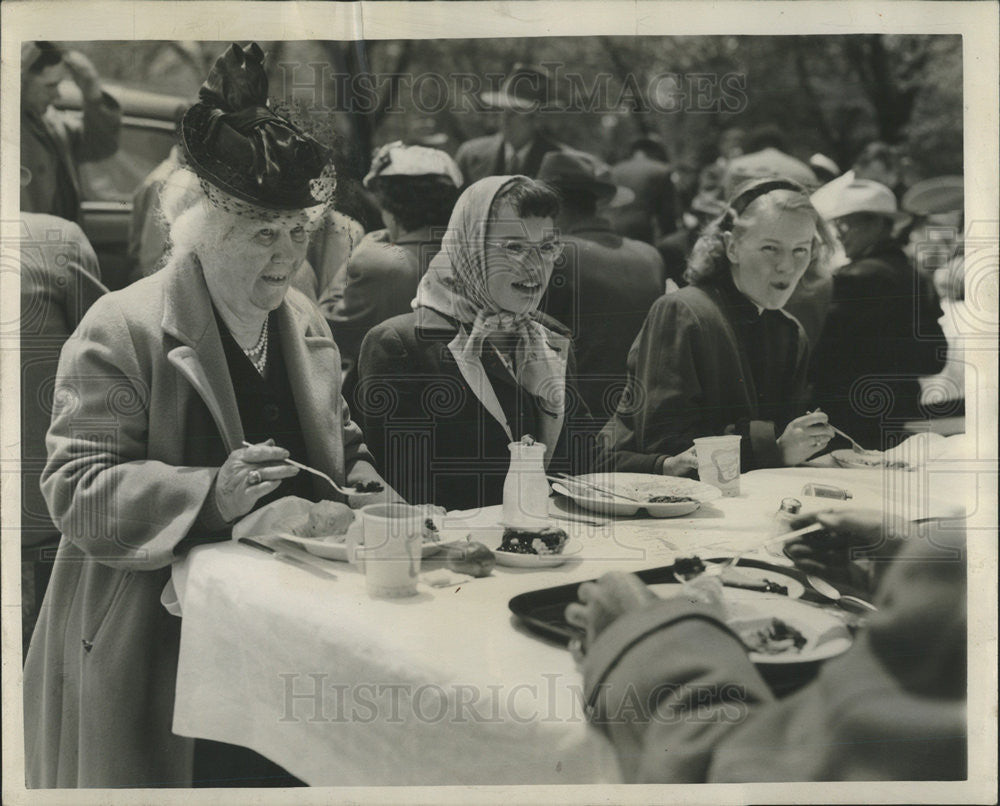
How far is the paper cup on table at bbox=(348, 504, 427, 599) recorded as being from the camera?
258 cm

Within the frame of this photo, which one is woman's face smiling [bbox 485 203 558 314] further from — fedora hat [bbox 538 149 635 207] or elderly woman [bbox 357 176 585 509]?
fedora hat [bbox 538 149 635 207]

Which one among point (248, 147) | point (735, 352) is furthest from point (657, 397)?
point (248, 147)

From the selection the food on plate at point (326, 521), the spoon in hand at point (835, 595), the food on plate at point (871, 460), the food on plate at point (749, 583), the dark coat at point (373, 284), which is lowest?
the spoon in hand at point (835, 595)

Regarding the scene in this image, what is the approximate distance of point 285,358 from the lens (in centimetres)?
271

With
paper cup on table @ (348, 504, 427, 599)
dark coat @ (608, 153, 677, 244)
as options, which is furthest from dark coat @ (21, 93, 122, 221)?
dark coat @ (608, 153, 677, 244)

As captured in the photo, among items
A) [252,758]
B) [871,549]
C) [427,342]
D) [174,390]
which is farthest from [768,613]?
A: [174,390]

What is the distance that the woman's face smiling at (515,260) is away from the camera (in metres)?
2.74

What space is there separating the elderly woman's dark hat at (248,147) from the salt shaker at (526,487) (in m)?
0.89

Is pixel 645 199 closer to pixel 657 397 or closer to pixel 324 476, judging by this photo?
pixel 657 397

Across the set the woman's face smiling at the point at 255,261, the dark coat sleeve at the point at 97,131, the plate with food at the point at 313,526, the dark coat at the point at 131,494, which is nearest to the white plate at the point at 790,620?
the plate with food at the point at 313,526

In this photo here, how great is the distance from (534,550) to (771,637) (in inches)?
25.3

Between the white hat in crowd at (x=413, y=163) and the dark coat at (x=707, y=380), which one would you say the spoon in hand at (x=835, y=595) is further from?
the white hat in crowd at (x=413, y=163)

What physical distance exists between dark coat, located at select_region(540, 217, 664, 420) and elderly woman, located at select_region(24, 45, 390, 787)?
66 cm

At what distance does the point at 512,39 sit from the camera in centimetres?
277
